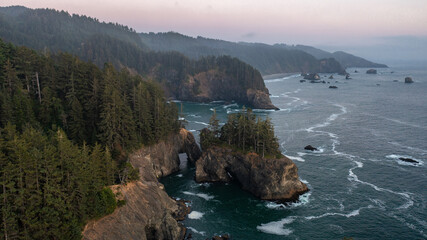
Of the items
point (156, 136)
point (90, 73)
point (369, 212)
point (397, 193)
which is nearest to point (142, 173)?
point (156, 136)

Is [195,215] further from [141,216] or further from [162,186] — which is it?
[141,216]

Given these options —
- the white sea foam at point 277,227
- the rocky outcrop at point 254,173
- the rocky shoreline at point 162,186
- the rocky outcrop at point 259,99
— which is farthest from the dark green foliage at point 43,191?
the rocky outcrop at point 259,99

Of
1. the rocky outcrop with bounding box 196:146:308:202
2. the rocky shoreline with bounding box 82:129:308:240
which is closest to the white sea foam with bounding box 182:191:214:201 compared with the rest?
the rocky shoreline with bounding box 82:129:308:240

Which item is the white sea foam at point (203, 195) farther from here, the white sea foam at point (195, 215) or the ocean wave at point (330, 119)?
the ocean wave at point (330, 119)

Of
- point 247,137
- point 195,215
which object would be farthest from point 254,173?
point 195,215

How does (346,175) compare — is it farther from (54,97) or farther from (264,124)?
(54,97)

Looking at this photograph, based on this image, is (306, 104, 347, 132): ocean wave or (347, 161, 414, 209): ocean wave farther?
(306, 104, 347, 132): ocean wave

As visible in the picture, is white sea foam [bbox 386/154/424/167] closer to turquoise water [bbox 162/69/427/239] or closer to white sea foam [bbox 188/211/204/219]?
turquoise water [bbox 162/69/427/239]
